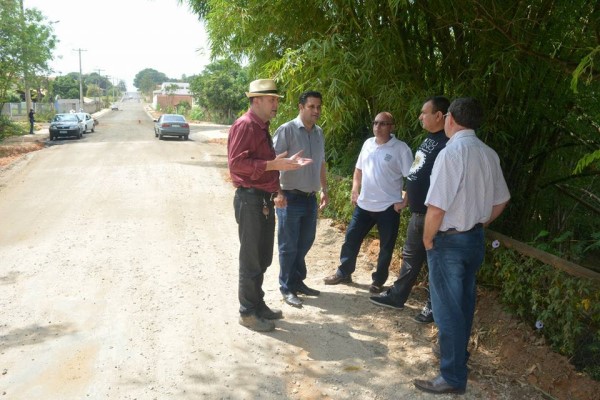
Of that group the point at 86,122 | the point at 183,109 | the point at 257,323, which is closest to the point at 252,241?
the point at 257,323

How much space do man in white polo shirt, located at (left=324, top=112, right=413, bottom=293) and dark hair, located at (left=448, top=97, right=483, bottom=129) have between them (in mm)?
1474

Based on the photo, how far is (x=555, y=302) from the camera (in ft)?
11.0

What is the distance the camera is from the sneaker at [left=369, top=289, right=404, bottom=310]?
448cm

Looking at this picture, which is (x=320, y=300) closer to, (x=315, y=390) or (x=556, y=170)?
(x=315, y=390)

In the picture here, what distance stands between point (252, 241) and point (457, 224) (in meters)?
1.58

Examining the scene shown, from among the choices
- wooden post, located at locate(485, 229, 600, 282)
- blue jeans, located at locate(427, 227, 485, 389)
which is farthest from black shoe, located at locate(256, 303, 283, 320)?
wooden post, located at locate(485, 229, 600, 282)

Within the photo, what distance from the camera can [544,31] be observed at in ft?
12.7

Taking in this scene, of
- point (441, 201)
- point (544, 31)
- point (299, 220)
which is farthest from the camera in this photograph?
point (299, 220)

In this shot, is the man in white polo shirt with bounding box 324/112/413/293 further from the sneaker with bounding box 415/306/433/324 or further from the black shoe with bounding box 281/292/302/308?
the black shoe with bounding box 281/292/302/308

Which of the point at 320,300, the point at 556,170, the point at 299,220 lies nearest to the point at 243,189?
the point at 299,220

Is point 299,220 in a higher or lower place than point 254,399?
higher

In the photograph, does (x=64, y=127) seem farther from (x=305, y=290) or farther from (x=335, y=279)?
(x=305, y=290)

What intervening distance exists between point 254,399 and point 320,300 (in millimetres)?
1676

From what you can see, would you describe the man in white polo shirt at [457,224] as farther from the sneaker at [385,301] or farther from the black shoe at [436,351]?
the sneaker at [385,301]
